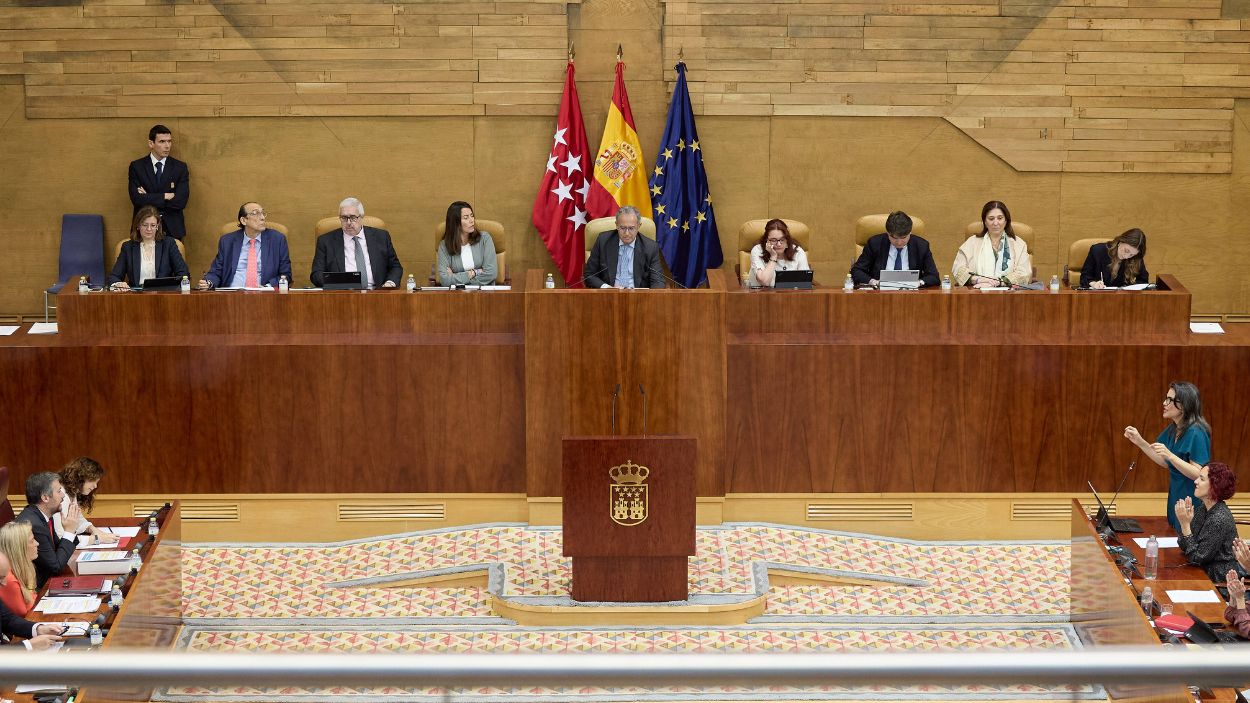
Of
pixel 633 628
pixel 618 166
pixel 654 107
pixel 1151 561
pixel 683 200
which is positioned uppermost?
pixel 654 107

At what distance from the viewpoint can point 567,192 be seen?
33.2 ft

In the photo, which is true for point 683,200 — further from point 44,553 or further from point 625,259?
point 44,553

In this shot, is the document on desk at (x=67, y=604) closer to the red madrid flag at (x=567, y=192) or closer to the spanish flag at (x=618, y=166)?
the red madrid flag at (x=567, y=192)

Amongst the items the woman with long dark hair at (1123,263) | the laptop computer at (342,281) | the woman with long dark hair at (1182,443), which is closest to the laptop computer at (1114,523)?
the woman with long dark hair at (1182,443)

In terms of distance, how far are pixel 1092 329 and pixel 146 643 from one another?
194 inches

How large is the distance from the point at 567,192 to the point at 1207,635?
5931 millimetres

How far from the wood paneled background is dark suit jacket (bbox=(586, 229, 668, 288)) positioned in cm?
247

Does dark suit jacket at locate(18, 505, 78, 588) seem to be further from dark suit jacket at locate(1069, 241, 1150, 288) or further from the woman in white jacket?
dark suit jacket at locate(1069, 241, 1150, 288)

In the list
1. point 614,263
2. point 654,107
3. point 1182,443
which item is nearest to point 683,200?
point 654,107

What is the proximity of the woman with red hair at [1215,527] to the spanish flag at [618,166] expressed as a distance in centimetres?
501

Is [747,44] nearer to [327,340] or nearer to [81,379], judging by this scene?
[327,340]

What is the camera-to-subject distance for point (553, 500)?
7438 mm

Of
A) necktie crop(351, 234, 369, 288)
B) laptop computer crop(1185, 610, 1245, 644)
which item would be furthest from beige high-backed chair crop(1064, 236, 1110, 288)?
necktie crop(351, 234, 369, 288)

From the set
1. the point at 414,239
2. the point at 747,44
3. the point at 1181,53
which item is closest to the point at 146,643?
the point at 414,239
